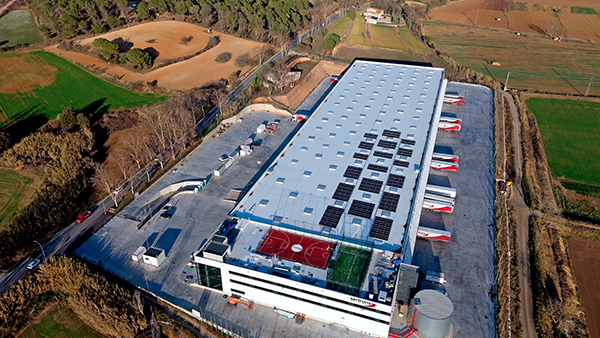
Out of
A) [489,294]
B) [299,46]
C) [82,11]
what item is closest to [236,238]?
[489,294]

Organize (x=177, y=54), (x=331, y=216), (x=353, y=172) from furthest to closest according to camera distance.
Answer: (x=177, y=54)
(x=353, y=172)
(x=331, y=216)

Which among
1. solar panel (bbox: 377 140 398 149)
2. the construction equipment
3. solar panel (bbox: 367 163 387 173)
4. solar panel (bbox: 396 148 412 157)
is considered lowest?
the construction equipment

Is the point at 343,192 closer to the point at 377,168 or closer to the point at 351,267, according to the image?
the point at 377,168

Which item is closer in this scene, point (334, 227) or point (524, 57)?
point (334, 227)

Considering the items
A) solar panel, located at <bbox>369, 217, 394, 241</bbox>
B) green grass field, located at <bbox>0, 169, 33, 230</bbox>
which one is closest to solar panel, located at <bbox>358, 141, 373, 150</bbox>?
solar panel, located at <bbox>369, 217, 394, 241</bbox>

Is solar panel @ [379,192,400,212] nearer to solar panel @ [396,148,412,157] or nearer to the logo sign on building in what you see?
solar panel @ [396,148,412,157]

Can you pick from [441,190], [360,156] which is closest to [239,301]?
[360,156]

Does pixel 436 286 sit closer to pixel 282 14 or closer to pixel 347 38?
pixel 347 38
